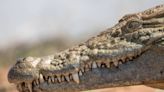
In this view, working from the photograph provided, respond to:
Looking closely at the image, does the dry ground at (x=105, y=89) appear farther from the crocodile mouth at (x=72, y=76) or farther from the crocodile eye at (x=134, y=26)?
the crocodile mouth at (x=72, y=76)

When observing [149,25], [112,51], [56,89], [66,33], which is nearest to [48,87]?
[56,89]

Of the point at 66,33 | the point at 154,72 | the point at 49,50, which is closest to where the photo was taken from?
the point at 154,72

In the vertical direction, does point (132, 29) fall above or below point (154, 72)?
above

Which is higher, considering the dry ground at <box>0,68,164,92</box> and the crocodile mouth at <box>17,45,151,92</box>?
the crocodile mouth at <box>17,45,151,92</box>

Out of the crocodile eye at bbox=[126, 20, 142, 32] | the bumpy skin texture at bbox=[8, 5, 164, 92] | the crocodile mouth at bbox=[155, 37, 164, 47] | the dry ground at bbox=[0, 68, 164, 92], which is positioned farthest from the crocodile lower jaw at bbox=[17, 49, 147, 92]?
the dry ground at bbox=[0, 68, 164, 92]

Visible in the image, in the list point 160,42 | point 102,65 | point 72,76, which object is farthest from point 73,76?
point 160,42

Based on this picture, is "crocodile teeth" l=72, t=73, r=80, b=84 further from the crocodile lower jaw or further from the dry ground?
the dry ground

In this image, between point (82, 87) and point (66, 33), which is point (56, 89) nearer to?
point (82, 87)

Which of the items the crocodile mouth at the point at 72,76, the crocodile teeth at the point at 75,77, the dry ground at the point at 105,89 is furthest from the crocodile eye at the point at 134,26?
the dry ground at the point at 105,89
